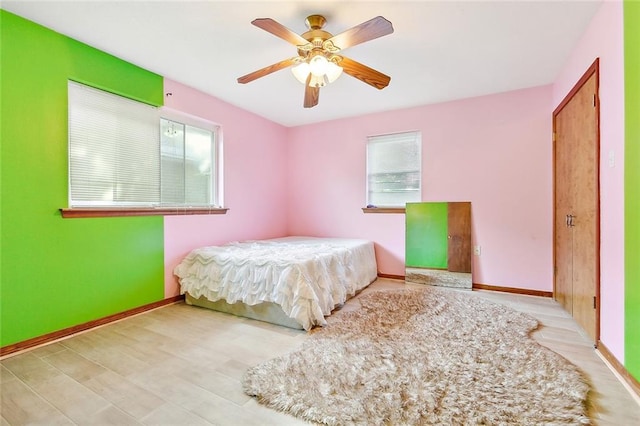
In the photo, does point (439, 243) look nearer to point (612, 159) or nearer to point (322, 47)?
point (612, 159)

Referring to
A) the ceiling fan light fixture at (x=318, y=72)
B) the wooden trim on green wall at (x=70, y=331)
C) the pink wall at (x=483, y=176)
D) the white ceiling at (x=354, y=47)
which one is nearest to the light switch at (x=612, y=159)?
the white ceiling at (x=354, y=47)

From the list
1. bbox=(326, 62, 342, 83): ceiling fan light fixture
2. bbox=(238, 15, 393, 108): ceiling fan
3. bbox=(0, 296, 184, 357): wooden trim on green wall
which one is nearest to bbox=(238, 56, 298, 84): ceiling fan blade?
bbox=(238, 15, 393, 108): ceiling fan

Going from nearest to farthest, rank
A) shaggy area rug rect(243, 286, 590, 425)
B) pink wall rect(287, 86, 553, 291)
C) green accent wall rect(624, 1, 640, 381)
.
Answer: shaggy area rug rect(243, 286, 590, 425), green accent wall rect(624, 1, 640, 381), pink wall rect(287, 86, 553, 291)

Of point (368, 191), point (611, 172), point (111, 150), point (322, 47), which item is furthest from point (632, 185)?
point (111, 150)

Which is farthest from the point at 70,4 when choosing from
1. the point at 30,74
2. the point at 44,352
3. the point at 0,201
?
the point at 44,352

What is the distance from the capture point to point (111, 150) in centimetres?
263

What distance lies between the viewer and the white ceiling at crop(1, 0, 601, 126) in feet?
6.50

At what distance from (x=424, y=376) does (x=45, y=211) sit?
2892 millimetres

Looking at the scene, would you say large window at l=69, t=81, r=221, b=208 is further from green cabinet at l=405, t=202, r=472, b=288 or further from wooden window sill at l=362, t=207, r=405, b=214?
green cabinet at l=405, t=202, r=472, b=288

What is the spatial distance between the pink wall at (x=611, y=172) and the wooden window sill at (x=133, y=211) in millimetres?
3583

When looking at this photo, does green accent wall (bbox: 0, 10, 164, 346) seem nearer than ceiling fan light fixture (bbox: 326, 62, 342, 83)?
Yes

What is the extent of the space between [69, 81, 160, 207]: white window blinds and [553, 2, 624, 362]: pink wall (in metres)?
3.73

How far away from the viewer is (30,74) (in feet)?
7.00

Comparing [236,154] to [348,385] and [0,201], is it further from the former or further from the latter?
[348,385]
